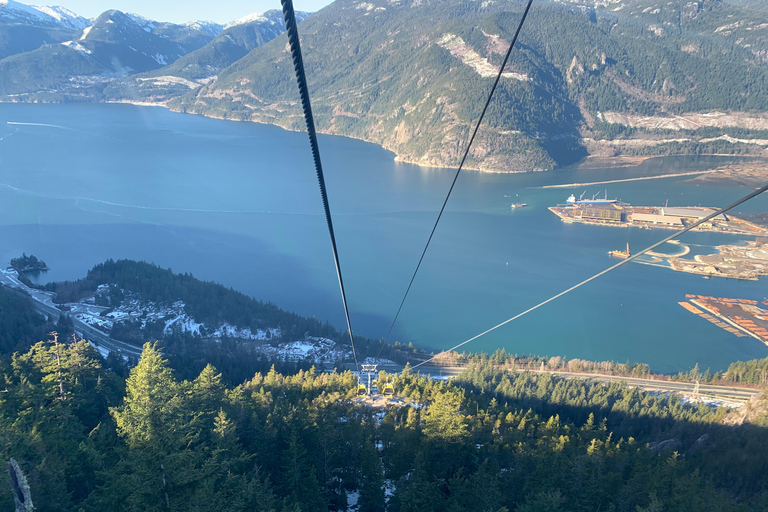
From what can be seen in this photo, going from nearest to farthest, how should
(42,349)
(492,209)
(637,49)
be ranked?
(42,349) < (492,209) < (637,49)

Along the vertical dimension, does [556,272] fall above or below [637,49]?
below

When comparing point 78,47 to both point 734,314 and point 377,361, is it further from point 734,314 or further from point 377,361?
point 734,314

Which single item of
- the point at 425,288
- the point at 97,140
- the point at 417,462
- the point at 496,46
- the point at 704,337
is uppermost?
the point at 496,46

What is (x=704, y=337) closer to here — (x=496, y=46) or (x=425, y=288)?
(x=425, y=288)

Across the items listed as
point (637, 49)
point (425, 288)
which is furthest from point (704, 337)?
point (637, 49)

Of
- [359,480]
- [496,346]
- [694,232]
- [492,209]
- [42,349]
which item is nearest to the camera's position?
[359,480]

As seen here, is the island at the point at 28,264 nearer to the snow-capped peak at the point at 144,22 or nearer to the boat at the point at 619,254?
the boat at the point at 619,254

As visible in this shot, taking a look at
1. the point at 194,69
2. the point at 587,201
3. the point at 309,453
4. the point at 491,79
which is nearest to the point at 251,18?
the point at 194,69
